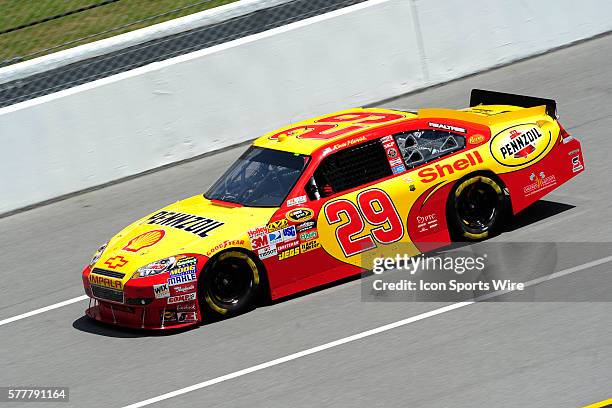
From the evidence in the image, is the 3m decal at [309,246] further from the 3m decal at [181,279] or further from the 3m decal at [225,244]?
the 3m decal at [181,279]

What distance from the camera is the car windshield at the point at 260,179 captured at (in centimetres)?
976

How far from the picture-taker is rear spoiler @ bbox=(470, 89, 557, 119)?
36.1 ft

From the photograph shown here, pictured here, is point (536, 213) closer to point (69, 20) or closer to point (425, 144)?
point (425, 144)

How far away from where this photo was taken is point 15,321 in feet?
33.9

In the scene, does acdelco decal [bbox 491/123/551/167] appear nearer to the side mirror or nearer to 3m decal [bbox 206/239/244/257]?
the side mirror

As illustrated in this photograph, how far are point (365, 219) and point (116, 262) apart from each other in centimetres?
231

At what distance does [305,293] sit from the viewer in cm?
977

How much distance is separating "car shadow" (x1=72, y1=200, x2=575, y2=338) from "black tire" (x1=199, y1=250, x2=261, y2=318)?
126 mm

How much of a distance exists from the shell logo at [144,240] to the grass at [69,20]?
253 inches

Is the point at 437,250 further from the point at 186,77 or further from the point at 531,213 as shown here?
the point at 186,77

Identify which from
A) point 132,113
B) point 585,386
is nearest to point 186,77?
point 132,113

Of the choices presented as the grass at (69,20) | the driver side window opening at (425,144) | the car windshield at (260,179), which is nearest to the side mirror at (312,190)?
the car windshield at (260,179)

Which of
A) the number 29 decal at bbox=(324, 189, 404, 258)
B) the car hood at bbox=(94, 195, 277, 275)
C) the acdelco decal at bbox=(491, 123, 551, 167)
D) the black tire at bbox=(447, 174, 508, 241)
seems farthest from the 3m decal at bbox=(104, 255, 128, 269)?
the acdelco decal at bbox=(491, 123, 551, 167)

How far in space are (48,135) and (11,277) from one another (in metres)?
2.64
